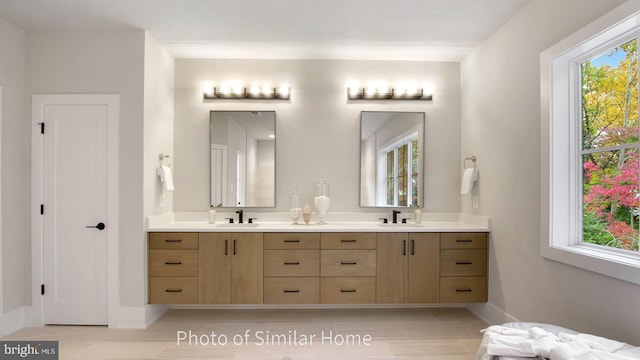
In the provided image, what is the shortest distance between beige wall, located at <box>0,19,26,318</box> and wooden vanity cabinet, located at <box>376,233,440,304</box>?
308 cm

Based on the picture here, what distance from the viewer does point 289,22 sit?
3.12 m

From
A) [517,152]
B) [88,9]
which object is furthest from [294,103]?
[517,152]

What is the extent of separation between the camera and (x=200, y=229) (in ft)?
10.9

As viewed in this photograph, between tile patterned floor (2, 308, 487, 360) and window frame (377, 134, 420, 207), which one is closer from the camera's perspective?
tile patterned floor (2, 308, 487, 360)

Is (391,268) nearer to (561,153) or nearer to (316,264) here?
(316,264)

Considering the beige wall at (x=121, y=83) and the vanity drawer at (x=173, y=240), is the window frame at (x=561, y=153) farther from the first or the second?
the beige wall at (x=121, y=83)

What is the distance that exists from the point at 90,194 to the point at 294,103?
2069 mm

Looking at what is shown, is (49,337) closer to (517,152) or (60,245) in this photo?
(60,245)

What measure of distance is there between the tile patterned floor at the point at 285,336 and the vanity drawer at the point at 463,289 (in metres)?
0.21

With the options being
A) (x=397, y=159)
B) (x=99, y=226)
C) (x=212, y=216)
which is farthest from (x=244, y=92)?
(x=99, y=226)

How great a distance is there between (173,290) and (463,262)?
8.53ft

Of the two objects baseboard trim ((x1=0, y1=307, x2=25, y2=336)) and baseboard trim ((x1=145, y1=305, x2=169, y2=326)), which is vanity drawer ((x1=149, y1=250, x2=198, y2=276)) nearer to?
baseboard trim ((x1=145, y1=305, x2=169, y2=326))

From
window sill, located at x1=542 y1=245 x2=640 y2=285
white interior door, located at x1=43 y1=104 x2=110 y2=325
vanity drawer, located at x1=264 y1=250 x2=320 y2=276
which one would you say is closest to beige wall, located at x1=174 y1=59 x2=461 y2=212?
vanity drawer, located at x1=264 y1=250 x2=320 y2=276

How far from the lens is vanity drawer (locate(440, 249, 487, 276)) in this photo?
3.42 m
